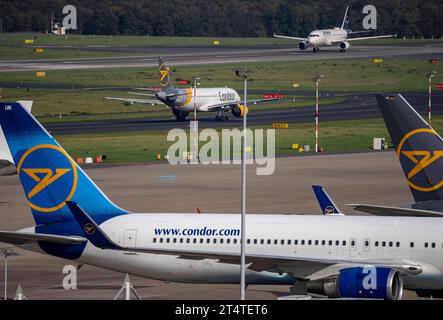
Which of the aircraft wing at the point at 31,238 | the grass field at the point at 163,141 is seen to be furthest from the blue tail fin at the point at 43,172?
the grass field at the point at 163,141

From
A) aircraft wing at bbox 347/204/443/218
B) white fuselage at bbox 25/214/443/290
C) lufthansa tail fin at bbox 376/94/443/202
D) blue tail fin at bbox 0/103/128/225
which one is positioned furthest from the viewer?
lufthansa tail fin at bbox 376/94/443/202

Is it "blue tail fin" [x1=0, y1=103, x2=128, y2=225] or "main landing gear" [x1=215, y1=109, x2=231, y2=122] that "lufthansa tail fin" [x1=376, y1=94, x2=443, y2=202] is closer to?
"blue tail fin" [x1=0, y1=103, x2=128, y2=225]

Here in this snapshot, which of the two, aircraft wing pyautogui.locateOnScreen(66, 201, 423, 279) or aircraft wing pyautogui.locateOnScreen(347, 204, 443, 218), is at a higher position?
aircraft wing pyautogui.locateOnScreen(347, 204, 443, 218)

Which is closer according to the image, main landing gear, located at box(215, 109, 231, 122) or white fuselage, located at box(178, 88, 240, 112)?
main landing gear, located at box(215, 109, 231, 122)

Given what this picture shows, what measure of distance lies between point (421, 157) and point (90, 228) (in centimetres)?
1401

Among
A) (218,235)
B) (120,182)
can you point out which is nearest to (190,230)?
(218,235)

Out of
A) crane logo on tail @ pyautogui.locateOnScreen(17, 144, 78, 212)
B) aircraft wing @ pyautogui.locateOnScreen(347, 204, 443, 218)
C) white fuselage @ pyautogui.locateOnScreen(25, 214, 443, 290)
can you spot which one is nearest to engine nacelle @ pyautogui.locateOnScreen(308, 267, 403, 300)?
white fuselage @ pyautogui.locateOnScreen(25, 214, 443, 290)

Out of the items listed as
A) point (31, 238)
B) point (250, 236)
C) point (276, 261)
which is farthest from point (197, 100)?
point (276, 261)

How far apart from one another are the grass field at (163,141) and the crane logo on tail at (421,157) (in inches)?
2319

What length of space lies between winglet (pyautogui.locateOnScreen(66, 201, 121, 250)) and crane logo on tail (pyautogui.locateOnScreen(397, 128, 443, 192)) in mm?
13452

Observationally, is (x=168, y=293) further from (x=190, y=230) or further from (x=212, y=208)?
(x=212, y=208)

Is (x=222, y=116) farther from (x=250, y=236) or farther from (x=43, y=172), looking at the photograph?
(x=250, y=236)

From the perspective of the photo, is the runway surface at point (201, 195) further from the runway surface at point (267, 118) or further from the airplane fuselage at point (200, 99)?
the airplane fuselage at point (200, 99)

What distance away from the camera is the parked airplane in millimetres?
147375
